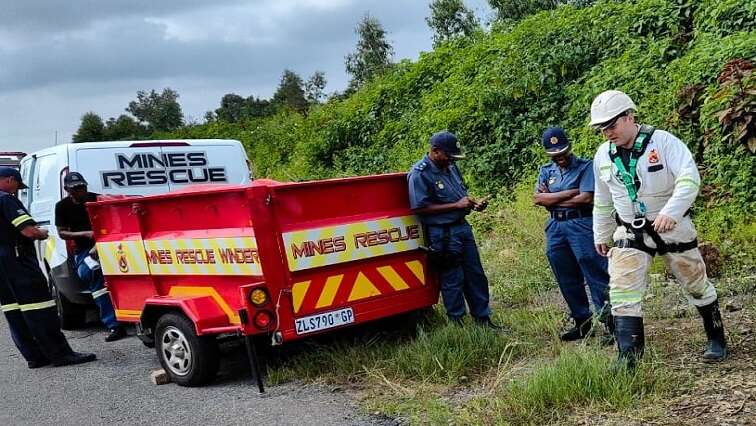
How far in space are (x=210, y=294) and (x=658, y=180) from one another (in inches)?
127

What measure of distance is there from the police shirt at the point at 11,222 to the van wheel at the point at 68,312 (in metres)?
1.59

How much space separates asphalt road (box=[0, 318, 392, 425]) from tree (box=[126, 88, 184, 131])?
31137 millimetres

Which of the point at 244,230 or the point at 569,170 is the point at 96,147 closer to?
the point at 244,230

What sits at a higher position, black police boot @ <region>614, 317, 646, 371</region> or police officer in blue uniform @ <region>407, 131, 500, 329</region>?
police officer in blue uniform @ <region>407, 131, 500, 329</region>

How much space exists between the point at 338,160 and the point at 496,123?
5079 millimetres

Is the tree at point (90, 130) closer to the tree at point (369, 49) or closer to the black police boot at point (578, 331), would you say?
the tree at point (369, 49)

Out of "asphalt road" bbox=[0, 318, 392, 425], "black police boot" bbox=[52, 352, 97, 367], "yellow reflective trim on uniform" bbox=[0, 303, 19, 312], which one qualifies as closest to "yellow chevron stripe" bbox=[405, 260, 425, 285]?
"asphalt road" bbox=[0, 318, 392, 425]

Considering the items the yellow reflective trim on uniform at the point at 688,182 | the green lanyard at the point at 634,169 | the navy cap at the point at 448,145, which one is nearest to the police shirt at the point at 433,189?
the navy cap at the point at 448,145

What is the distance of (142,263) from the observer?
5.81m

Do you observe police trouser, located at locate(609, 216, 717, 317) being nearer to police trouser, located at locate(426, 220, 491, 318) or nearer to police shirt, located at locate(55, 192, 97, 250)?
police trouser, located at locate(426, 220, 491, 318)

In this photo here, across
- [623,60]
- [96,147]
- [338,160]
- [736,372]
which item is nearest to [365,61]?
[338,160]

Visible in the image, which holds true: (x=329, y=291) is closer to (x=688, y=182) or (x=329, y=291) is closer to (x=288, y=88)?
(x=688, y=182)

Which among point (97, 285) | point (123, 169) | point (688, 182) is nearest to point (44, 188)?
point (123, 169)

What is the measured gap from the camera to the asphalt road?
457cm
